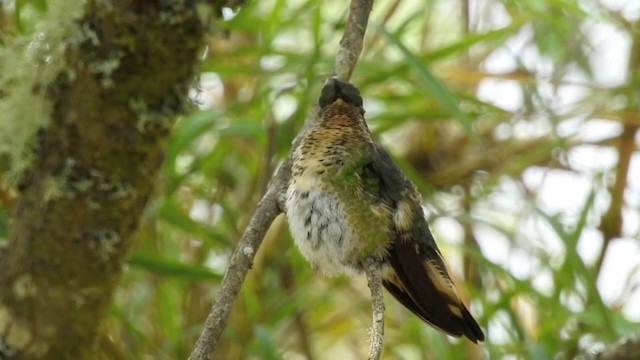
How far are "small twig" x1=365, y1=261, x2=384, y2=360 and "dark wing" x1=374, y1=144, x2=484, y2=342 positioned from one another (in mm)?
63

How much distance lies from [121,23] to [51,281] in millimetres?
342

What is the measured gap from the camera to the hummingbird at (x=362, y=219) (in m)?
1.15

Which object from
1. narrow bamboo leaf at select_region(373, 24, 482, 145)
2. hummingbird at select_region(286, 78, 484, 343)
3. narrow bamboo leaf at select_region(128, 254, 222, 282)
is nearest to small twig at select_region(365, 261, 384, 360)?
hummingbird at select_region(286, 78, 484, 343)

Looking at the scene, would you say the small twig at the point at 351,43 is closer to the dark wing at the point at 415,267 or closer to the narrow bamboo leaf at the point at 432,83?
the dark wing at the point at 415,267

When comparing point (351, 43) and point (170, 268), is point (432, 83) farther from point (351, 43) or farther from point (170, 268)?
point (170, 268)

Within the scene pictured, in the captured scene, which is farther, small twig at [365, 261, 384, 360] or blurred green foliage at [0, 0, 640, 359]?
blurred green foliage at [0, 0, 640, 359]

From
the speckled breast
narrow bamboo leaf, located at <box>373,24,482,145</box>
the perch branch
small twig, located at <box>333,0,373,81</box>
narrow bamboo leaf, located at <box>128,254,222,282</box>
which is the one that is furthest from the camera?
narrow bamboo leaf, located at <box>128,254,222,282</box>

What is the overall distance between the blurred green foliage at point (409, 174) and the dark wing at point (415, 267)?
0.49 meters

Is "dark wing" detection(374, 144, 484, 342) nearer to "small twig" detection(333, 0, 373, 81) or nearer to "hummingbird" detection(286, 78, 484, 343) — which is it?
"hummingbird" detection(286, 78, 484, 343)

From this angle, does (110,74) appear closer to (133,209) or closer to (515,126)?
(133,209)

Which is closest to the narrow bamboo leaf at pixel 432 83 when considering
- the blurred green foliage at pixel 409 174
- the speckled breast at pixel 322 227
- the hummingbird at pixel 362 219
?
the blurred green foliage at pixel 409 174

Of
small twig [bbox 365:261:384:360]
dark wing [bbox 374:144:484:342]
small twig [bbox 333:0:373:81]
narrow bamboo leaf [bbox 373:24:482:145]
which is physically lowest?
small twig [bbox 365:261:384:360]

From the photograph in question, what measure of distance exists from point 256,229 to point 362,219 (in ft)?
0.40

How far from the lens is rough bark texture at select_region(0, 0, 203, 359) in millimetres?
1262
